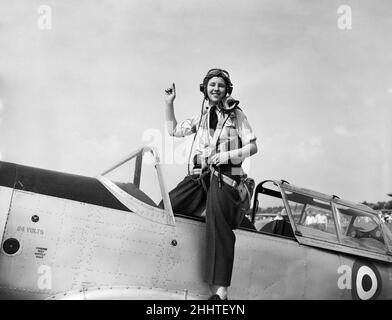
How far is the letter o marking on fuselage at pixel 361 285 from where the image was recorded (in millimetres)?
5488

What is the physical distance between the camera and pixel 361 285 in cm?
550

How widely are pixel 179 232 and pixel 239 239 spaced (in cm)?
68

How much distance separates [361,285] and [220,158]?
8.87ft

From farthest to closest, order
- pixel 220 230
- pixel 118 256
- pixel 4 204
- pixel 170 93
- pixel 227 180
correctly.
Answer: pixel 170 93, pixel 227 180, pixel 220 230, pixel 118 256, pixel 4 204

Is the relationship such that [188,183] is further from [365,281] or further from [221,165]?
[365,281]

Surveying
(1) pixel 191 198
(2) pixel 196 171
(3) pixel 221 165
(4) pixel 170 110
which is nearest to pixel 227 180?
(3) pixel 221 165

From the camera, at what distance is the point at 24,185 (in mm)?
3768

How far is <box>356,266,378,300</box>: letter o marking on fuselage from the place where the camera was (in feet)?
18.0

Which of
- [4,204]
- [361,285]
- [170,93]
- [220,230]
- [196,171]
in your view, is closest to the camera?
[4,204]

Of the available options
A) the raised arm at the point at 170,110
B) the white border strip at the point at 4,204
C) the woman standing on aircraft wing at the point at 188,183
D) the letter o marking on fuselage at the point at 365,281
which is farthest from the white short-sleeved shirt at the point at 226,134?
the letter o marking on fuselage at the point at 365,281

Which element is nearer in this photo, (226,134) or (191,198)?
(226,134)

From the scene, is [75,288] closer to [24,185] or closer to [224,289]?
[24,185]

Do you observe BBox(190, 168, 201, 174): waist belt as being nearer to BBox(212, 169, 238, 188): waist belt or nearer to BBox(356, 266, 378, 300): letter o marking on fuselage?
BBox(212, 169, 238, 188): waist belt

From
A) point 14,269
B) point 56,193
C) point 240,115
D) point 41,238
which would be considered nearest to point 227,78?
point 240,115
